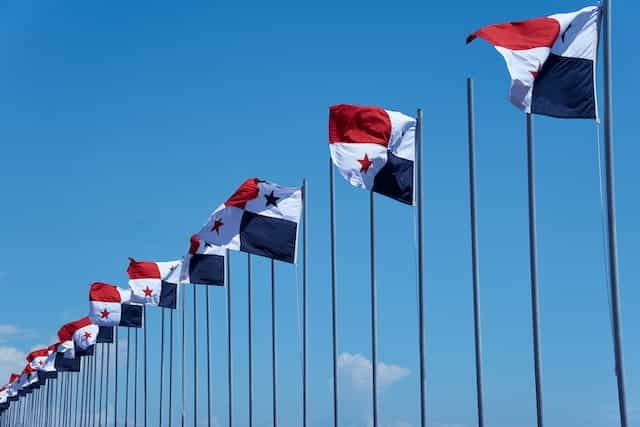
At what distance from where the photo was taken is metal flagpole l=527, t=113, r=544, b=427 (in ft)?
67.0

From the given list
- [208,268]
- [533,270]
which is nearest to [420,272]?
[533,270]

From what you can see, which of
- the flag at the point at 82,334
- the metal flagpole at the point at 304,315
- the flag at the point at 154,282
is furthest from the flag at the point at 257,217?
the flag at the point at 82,334

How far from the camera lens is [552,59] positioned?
19.9 metres

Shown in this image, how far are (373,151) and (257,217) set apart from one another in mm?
7113

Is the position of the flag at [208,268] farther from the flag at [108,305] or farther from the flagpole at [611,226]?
the flagpole at [611,226]

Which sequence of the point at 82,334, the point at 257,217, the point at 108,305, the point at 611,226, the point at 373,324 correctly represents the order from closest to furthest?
1. the point at 611,226
2. the point at 373,324
3. the point at 257,217
4. the point at 108,305
5. the point at 82,334

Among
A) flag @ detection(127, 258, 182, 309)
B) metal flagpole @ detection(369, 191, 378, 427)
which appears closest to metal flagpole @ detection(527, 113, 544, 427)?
metal flagpole @ detection(369, 191, 378, 427)

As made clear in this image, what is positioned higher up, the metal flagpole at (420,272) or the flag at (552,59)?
the flag at (552,59)

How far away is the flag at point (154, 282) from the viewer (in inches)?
1800

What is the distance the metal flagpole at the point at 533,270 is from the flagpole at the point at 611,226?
7.81 feet

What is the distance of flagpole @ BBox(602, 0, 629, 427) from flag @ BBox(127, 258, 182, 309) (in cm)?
2888

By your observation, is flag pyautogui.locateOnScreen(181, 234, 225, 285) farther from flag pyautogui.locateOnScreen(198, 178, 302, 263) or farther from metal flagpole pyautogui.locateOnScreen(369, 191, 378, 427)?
metal flagpole pyautogui.locateOnScreen(369, 191, 378, 427)

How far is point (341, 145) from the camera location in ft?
84.1

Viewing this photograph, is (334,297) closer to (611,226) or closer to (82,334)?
(611,226)
